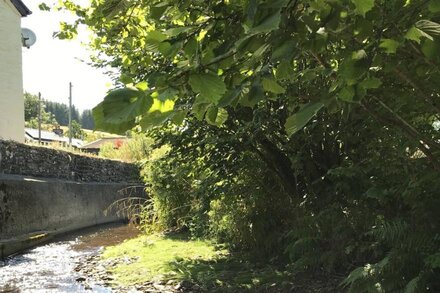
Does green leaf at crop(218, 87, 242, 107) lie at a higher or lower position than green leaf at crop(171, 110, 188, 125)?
higher

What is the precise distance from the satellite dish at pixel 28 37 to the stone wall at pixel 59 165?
6942 mm

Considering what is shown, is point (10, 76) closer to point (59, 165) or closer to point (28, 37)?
point (28, 37)

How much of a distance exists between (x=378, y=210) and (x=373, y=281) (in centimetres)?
152

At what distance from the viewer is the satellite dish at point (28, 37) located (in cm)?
2345

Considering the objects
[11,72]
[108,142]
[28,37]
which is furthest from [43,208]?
[108,142]

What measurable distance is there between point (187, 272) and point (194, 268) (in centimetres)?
27

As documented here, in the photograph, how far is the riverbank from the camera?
5.95 meters

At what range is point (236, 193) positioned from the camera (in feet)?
25.1

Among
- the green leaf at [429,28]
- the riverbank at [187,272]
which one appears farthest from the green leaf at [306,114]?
the riverbank at [187,272]

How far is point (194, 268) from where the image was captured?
293 inches

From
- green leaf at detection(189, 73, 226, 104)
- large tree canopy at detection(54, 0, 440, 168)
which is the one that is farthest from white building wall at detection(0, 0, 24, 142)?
green leaf at detection(189, 73, 226, 104)

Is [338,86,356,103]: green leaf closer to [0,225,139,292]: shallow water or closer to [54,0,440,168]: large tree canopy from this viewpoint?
[54,0,440,168]: large tree canopy

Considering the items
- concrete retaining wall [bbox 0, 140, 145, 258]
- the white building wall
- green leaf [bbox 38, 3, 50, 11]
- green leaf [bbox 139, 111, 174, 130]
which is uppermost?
the white building wall

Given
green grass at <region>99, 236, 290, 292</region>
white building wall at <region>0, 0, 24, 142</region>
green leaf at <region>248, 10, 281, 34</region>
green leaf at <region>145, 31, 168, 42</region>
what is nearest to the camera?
green leaf at <region>248, 10, 281, 34</region>
